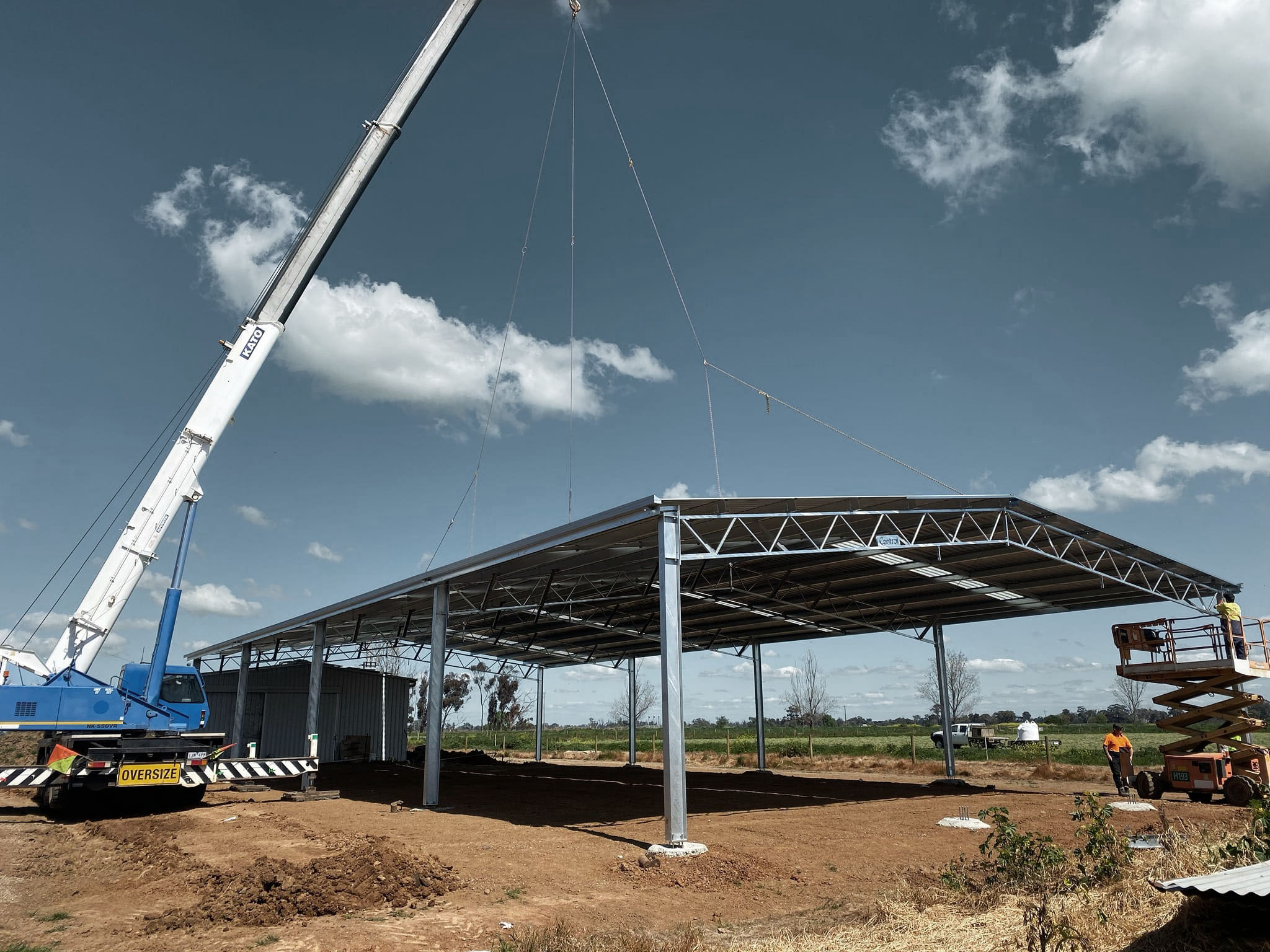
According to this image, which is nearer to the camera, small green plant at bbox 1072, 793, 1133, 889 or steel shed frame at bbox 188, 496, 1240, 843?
small green plant at bbox 1072, 793, 1133, 889

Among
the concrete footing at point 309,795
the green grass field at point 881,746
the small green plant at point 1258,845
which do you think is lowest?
the green grass field at point 881,746

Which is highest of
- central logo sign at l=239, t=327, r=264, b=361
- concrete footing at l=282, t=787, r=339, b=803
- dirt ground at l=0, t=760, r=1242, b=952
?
central logo sign at l=239, t=327, r=264, b=361

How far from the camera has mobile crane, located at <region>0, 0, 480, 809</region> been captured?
54.1ft

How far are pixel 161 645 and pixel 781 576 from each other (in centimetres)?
1534

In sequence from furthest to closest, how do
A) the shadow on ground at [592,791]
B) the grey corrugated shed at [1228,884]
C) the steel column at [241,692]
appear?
1. the steel column at [241,692]
2. the shadow on ground at [592,791]
3. the grey corrugated shed at [1228,884]

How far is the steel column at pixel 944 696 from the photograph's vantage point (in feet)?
87.4

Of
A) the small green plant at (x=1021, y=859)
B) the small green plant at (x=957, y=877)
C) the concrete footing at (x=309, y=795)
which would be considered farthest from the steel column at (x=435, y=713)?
the small green plant at (x=1021, y=859)

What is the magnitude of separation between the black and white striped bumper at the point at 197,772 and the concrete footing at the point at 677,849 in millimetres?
11489

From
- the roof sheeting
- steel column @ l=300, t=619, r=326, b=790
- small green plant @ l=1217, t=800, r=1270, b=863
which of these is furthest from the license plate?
small green plant @ l=1217, t=800, r=1270, b=863

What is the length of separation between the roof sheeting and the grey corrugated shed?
906cm

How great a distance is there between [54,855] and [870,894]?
1330 cm

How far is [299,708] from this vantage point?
37688mm

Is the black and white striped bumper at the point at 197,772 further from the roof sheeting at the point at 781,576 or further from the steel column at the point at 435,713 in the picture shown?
the roof sheeting at the point at 781,576

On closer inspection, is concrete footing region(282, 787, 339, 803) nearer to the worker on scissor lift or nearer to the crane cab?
the crane cab
